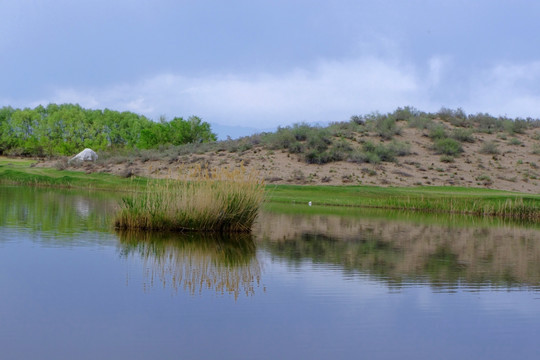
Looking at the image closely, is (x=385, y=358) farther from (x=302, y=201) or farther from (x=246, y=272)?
(x=302, y=201)

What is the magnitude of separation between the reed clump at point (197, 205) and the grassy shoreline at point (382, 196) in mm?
7888

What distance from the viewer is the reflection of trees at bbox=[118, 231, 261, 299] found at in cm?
1024

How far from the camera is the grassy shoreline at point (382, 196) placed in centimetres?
3070

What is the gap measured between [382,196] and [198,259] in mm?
25040

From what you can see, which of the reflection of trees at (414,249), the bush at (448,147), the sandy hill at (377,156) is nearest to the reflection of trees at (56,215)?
the reflection of trees at (414,249)

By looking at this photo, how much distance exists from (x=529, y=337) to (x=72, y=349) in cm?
517

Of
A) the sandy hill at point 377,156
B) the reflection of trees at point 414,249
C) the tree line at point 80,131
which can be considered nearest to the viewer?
the reflection of trees at point 414,249

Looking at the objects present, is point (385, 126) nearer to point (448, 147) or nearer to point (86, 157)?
point (448, 147)

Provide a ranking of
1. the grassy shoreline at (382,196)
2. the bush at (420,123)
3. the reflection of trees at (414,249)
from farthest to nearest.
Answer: the bush at (420,123) → the grassy shoreline at (382,196) → the reflection of trees at (414,249)

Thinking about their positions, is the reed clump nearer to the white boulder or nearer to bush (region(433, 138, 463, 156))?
bush (region(433, 138, 463, 156))

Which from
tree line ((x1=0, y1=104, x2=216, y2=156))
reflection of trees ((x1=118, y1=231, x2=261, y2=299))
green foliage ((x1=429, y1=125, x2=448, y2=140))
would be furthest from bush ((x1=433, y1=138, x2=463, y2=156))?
reflection of trees ((x1=118, y1=231, x2=261, y2=299))

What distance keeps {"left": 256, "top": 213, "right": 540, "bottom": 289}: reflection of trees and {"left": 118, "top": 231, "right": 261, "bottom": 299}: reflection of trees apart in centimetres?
103

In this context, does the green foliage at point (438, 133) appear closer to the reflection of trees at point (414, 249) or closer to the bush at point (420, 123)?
the bush at point (420, 123)

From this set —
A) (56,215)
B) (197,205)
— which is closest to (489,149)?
(56,215)
